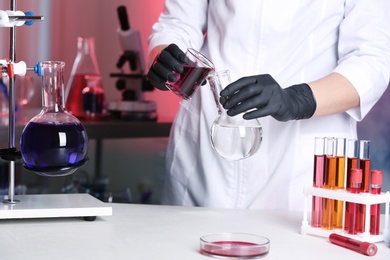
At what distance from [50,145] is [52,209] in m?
0.18

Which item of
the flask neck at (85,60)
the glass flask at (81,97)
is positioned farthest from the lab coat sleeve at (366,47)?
the flask neck at (85,60)

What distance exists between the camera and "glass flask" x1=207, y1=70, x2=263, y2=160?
151cm

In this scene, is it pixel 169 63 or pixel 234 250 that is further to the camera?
pixel 169 63

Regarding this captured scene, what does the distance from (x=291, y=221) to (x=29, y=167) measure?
617mm

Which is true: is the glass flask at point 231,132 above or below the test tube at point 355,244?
above

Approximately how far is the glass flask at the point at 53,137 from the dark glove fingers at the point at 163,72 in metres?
0.24

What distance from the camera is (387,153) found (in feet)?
11.9

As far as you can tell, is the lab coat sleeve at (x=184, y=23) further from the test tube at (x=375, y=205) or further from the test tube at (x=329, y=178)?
the test tube at (x=375, y=205)

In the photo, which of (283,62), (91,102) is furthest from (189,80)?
(91,102)

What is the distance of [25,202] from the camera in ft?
5.62

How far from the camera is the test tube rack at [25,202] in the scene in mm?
1602

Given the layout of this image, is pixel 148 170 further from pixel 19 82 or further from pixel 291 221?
pixel 291 221

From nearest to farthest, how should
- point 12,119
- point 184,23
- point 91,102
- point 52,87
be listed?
point 52,87, point 12,119, point 184,23, point 91,102

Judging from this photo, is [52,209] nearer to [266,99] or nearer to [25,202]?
[25,202]
